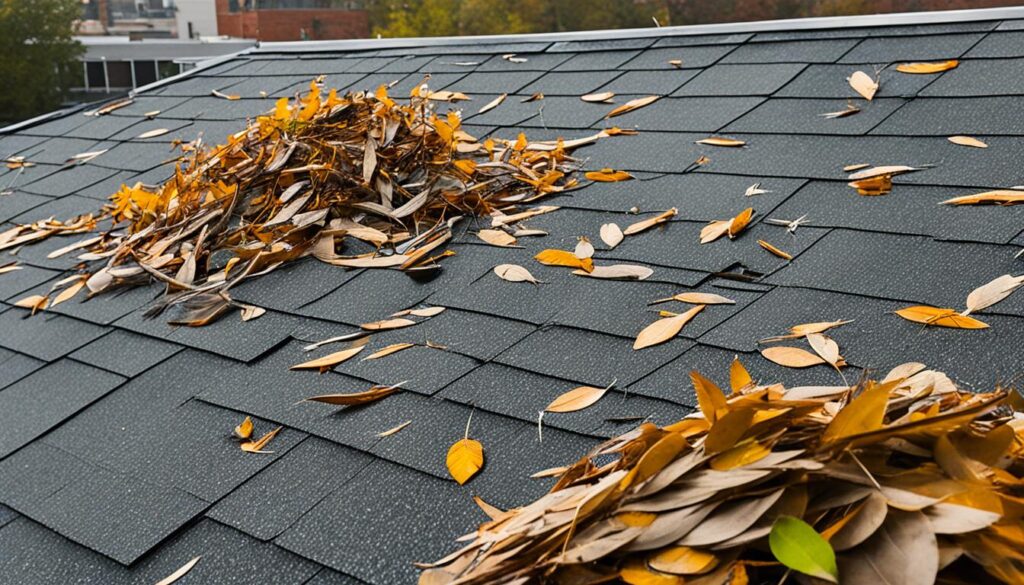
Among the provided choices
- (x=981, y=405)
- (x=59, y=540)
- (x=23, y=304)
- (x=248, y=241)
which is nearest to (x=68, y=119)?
(x=23, y=304)

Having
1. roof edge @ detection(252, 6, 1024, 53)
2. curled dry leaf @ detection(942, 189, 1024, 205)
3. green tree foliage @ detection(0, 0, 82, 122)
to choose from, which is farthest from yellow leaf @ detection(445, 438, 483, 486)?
green tree foliage @ detection(0, 0, 82, 122)

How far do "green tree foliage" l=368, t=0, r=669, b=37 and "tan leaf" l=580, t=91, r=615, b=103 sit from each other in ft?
127

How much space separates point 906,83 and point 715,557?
2122mm

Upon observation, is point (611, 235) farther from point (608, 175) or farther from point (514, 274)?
point (608, 175)

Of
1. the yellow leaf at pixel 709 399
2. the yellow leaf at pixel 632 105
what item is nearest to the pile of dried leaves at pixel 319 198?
the yellow leaf at pixel 632 105

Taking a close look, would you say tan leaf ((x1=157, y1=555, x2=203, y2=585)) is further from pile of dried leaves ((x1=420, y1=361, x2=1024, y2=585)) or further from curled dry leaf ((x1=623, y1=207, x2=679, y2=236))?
curled dry leaf ((x1=623, y1=207, x2=679, y2=236))

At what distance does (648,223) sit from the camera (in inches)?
91.0

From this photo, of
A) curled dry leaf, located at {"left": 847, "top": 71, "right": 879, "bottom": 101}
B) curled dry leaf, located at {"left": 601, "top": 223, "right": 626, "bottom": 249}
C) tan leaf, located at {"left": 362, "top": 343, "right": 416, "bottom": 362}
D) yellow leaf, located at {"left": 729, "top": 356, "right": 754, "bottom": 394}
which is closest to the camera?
yellow leaf, located at {"left": 729, "top": 356, "right": 754, "bottom": 394}

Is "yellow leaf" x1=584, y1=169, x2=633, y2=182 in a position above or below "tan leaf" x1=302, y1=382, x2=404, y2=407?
above

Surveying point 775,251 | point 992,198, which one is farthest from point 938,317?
point 992,198

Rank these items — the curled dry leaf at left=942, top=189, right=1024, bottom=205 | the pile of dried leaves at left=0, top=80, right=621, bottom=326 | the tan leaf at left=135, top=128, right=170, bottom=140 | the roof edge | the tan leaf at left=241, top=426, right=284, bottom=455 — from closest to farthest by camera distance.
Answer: the tan leaf at left=241, top=426, right=284, bottom=455 → the curled dry leaf at left=942, top=189, right=1024, bottom=205 → the pile of dried leaves at left=0, top=80, right=621, bottom=326 → the roof edge → the tan leaf at left=135, top=128, right=170, bottom=140

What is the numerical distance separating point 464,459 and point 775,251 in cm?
87

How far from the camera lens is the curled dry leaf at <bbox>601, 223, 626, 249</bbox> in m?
2.26

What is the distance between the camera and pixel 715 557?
1.03 meters
